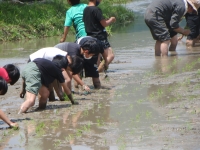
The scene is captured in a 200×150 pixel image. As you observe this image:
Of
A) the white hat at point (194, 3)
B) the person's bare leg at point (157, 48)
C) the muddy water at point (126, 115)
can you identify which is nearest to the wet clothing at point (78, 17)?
the muddy water at point (126, 115)

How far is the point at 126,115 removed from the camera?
6730 mm

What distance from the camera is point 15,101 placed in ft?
26.0

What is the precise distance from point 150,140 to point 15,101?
2.93 meters

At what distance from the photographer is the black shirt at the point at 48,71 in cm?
715

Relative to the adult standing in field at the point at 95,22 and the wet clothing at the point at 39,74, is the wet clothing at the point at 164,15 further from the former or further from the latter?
the wet clothing at the point at 39,74

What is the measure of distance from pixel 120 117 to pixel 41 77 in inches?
48.4

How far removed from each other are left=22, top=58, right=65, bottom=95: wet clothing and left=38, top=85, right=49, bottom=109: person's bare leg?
0.07 meters

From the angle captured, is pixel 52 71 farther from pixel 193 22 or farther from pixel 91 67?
pixel 193 22

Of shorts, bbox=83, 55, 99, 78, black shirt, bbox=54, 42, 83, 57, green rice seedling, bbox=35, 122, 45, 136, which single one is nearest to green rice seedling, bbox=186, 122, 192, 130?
green rice seedling, bbox=35, 122, 45, 136

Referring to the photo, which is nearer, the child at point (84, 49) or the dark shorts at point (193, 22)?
the child at point (84, 49)

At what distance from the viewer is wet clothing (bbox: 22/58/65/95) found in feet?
23.1

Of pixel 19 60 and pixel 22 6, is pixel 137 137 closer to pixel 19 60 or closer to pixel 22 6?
pixel 19 60

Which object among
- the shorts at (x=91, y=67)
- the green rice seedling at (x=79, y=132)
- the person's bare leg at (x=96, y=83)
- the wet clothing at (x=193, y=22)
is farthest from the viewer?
the wet clothing at (x=193, y=22)

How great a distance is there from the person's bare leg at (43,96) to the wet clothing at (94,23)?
255 centimetres
